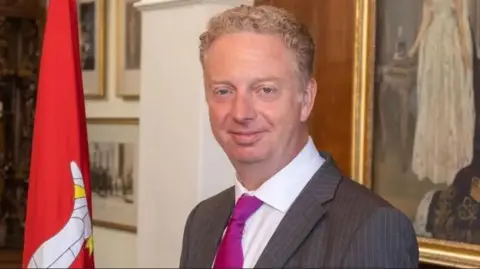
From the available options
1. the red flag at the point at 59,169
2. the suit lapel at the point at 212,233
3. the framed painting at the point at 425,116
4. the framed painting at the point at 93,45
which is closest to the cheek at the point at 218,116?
the suit lapel at the point at 212,233

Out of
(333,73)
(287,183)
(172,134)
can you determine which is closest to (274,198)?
(287,183)

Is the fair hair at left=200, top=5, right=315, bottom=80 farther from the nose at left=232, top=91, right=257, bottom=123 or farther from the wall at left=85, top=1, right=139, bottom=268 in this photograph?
the wall at left=85, top=1, right=139, bottom=268

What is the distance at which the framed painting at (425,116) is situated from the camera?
229cm

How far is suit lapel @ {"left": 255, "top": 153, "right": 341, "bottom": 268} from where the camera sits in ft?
5.54

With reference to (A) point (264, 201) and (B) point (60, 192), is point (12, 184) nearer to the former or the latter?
(B) point (60, 192)

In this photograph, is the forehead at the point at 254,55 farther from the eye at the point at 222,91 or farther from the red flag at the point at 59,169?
the red flag at the point at 59,169

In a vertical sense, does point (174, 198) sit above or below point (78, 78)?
below

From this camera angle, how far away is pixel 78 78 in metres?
2.14

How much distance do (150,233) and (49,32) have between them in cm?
117

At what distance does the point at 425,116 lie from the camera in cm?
242

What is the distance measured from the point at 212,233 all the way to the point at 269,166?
26 cm

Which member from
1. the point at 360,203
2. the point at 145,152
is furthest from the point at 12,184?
the point at 360,203

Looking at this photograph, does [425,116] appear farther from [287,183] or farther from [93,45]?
[93,45]

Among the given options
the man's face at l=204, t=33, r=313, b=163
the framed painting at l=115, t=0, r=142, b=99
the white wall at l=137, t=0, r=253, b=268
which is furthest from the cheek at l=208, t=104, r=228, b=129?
the framed painting at l=115, t=0, r=142, b=99
